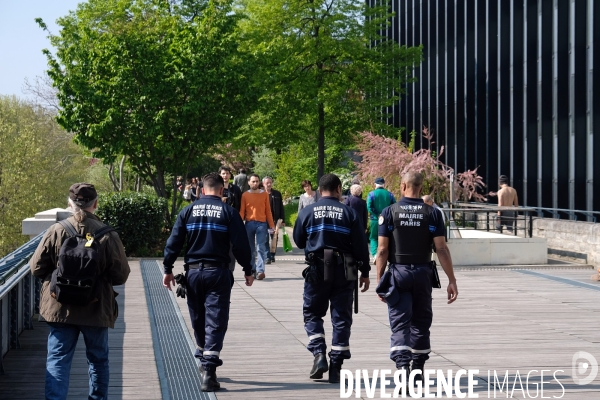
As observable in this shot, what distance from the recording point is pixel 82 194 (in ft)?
22.5

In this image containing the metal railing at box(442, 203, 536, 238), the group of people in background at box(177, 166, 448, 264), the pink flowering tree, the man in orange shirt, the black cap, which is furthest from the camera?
the pink flowering tree

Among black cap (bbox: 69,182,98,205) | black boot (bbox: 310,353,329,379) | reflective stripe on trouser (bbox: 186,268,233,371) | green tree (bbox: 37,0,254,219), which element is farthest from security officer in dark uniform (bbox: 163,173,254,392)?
green tree (bbox: 37,0,254,219)

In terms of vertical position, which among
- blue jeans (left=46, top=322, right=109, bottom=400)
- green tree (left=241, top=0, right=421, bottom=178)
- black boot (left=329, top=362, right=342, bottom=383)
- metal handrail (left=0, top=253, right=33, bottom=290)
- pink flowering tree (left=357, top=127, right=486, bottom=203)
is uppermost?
green tree (left=241, top=0, right=421, bottom=178)

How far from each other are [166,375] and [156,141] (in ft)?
59.9

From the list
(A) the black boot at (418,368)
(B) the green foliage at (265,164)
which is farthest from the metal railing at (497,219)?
(B) the green foliage at (265,164)

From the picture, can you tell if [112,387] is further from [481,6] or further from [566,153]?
[481,6]

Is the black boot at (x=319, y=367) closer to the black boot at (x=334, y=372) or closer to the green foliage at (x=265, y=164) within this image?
the black boot at (x=334, y=372)

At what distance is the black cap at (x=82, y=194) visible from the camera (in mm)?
6844

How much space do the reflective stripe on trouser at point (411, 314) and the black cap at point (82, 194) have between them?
8.60ft

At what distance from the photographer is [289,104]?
39.5 meters

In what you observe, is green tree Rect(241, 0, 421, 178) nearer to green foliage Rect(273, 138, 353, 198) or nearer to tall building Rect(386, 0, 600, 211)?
tall building Rect(386, 0, 600, 211)

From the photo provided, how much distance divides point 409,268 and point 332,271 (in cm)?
66

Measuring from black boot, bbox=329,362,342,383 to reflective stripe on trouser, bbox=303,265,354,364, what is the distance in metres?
0.05

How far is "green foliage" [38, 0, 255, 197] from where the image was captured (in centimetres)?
2572
